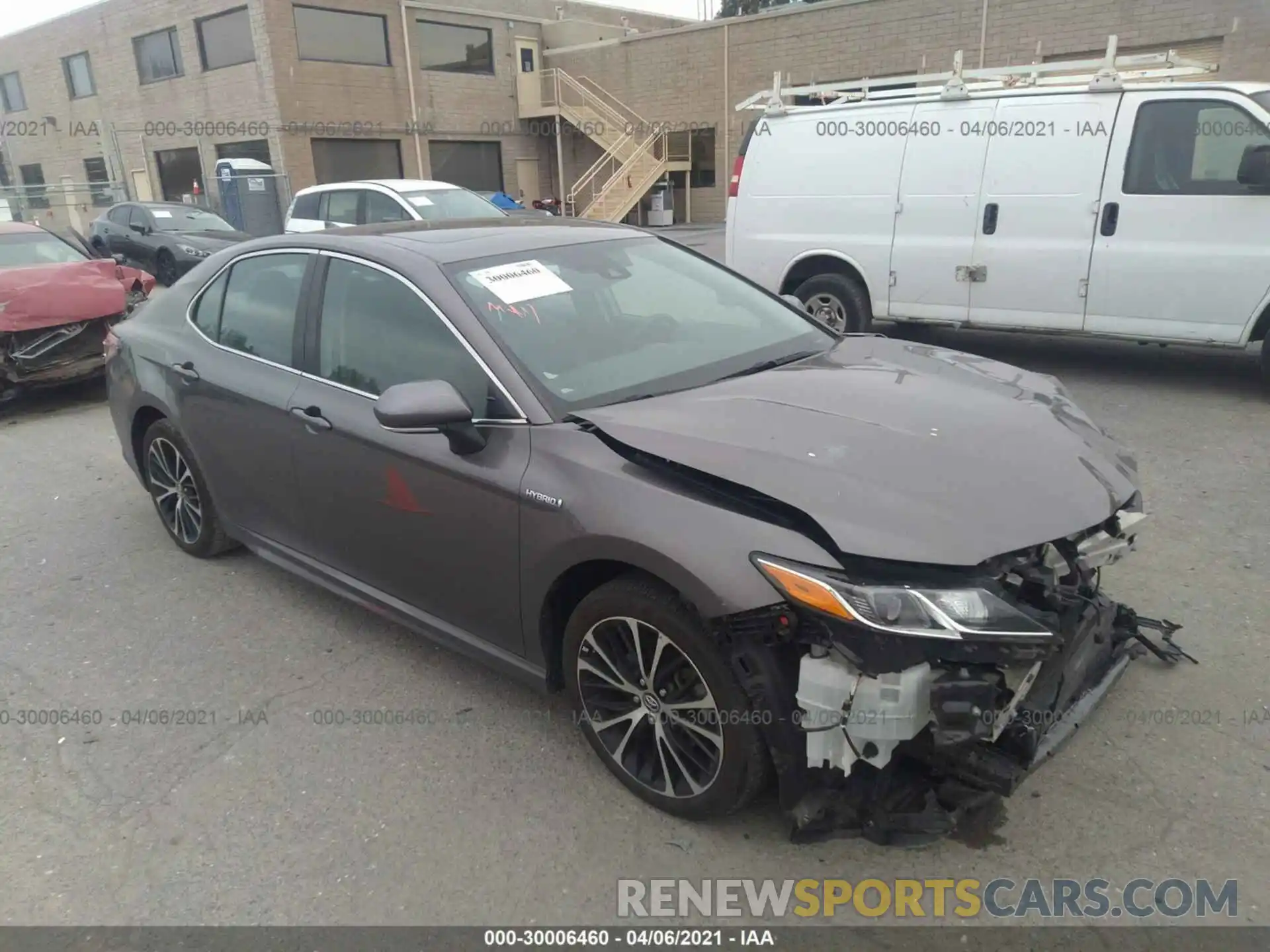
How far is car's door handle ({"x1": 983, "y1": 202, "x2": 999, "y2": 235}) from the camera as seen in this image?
7133 millimetres

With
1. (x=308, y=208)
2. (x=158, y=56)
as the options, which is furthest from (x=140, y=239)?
(x=158, y=56)

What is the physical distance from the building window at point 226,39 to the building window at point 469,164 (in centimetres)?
566

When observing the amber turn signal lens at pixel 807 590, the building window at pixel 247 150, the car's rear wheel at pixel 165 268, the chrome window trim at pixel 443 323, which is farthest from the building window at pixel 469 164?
the amber turn signal lens at pixel 807 590

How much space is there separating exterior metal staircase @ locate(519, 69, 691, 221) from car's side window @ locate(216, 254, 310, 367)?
74.7ft

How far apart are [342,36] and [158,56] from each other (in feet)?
22.3

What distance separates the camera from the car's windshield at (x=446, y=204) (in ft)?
38.9

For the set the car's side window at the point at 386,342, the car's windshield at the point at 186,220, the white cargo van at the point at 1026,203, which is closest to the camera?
the car's side window at the point at 386,342

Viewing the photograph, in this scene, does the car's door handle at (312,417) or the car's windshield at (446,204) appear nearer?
the car's door handle at (312,417)

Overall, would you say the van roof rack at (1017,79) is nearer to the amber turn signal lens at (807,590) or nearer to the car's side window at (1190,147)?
the car's side window at (1190,147)

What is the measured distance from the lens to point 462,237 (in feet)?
11.7

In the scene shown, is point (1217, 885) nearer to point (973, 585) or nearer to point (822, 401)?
point (973, 585)

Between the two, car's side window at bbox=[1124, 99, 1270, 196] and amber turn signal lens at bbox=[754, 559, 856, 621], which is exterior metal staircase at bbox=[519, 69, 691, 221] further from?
amber turn signal lens at bbox=[754, 559, 856, 621]

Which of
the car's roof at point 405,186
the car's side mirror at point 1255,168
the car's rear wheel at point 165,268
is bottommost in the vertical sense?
the car's rear wheel at point 165,268

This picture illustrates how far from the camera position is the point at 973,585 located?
227 centimetres
